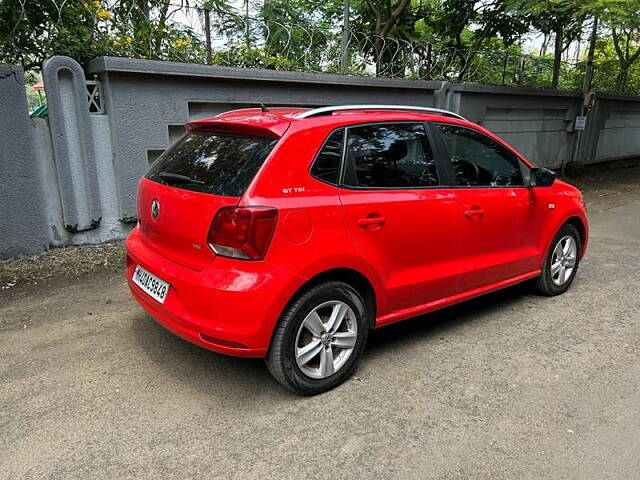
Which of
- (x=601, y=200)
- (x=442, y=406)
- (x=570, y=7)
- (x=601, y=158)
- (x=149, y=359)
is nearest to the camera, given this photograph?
(x=442, y=406)

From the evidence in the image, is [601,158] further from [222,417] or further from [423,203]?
[222,417]

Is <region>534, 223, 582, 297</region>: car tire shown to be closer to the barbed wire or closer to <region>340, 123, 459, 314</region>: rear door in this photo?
<region>340, 123, 459, 314</region>: rear door

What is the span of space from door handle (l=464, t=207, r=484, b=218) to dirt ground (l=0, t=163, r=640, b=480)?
93 cm

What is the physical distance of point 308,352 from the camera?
3.02m

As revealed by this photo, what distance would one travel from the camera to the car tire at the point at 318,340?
2.90 m

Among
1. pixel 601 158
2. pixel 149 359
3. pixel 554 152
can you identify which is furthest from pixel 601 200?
pixel 149 359

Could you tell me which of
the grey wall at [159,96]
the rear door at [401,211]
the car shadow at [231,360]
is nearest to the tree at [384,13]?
the grey wall at [159,96]

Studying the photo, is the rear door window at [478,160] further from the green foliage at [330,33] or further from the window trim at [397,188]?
the green foliage at [330,33]

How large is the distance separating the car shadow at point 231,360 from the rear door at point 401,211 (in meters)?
0.45

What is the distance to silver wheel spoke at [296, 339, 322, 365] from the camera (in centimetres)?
299

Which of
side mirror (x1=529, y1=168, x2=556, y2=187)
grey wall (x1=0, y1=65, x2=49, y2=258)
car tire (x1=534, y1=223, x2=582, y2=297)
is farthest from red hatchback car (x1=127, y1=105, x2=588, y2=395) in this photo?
grey wall (x1=0, y1=65, x2=49, y2=258)

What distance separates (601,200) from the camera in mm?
10047

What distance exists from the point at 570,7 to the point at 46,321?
8.42m

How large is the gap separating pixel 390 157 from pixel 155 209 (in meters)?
1.54
